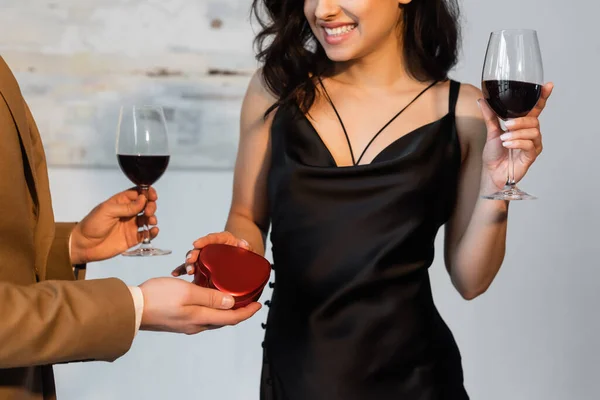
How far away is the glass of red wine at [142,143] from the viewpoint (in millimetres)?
1967

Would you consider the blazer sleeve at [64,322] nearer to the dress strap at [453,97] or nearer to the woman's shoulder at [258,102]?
the woman's shoulder at [258,102]

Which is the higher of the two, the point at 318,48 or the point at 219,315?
the point at 318,48

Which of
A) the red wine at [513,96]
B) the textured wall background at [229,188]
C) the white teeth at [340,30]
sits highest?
the white teeth at [340,30]

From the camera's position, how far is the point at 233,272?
153 cm

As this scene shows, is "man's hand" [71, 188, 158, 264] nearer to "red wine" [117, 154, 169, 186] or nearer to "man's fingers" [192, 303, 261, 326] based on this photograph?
"red wine" [117, 154, 169, 186]

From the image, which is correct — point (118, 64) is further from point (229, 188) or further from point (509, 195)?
point (509, 195)

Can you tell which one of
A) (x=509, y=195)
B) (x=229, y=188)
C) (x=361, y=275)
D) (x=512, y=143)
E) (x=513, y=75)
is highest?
(x=513, y=75)

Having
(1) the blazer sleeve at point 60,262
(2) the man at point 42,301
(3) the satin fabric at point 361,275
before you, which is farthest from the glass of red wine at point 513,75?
(1) the blazer sleeve at point 60,262

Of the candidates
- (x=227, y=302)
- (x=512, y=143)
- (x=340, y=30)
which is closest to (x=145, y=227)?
(x=227, y=302)

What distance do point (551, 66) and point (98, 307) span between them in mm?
2577

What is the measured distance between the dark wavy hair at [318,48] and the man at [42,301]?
758 millimetres

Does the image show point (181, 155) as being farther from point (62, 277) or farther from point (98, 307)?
point (98, 307)

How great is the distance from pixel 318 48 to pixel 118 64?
143cm

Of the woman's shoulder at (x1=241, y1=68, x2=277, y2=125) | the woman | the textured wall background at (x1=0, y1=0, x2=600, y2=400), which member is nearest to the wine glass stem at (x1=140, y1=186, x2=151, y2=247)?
the woman
